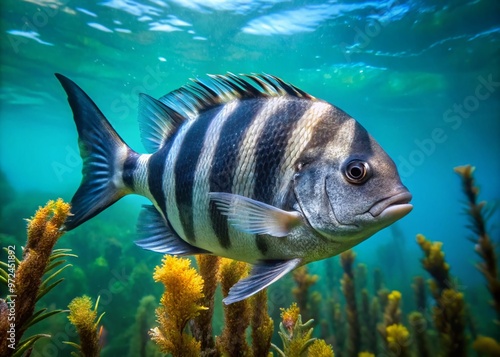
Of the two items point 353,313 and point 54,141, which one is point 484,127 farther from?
point 54,141

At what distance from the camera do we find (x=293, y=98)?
1943mm

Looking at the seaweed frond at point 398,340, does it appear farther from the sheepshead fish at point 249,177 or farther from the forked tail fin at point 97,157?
the forked tail fin at point 97,157

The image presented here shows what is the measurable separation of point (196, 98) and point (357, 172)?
1354 millimetres

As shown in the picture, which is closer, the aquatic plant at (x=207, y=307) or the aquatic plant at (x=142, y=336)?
the aquatic plant at (x=207, y=307)

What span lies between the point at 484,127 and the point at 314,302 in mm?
29877

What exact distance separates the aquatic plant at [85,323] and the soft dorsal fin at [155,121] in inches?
50.0

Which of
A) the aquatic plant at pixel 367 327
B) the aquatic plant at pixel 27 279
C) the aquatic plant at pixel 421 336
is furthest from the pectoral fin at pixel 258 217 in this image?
the aquatic plant at pixel 367 327

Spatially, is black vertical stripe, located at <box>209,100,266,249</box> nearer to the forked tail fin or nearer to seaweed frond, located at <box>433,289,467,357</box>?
the forked tail fin

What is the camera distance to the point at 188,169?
206 cm

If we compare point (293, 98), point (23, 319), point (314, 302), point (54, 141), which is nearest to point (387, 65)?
point (314, 302)

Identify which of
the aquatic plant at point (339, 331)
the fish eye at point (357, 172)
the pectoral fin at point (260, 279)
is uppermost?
the fish eye at point (357, 172)

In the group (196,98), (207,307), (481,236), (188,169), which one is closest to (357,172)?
(188,169)

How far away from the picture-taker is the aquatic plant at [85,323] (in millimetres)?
2002

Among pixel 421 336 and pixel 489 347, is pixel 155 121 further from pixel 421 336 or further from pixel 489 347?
pixel 421 336
